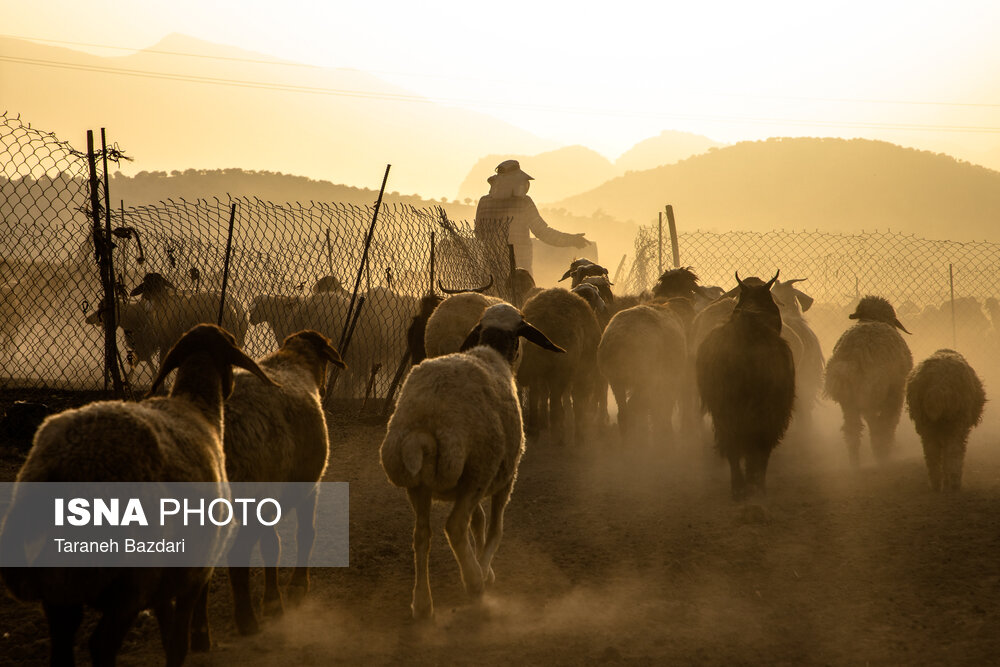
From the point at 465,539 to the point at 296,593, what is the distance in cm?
115

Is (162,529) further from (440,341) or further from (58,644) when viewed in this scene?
(440,341)

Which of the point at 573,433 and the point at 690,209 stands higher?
the point at 690,209

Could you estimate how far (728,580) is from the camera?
5512 millimetres

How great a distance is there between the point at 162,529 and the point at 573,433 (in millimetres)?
7017

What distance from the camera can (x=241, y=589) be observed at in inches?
184

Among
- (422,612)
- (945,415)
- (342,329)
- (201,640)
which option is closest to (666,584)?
(422,612)

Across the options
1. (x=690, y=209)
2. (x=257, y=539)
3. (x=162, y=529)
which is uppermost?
(x=690, y=209)

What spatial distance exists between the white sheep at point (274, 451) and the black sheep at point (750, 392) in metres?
3.68

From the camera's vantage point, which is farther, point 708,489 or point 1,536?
point 708,489

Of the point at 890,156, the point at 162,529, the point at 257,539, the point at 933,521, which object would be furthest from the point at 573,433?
the point at 890,156

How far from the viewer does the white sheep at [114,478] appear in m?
3.33

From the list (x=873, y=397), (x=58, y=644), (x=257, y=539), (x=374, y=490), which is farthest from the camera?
(x=873, y=397)

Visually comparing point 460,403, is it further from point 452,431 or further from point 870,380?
Answer: point 870,380

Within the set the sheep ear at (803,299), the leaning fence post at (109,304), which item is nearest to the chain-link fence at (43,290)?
the leaning fence post at (109,304)
